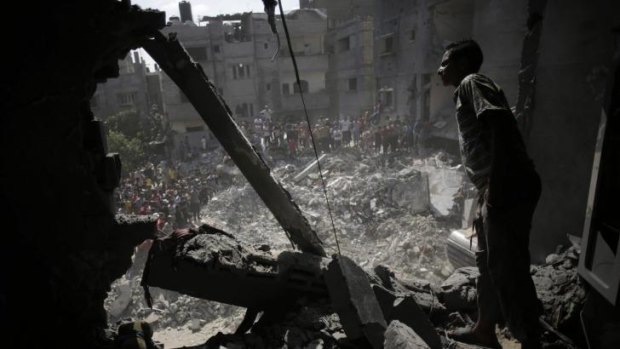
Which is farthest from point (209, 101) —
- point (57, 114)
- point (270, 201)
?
point (57, 114)

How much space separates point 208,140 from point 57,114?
76.4 ft

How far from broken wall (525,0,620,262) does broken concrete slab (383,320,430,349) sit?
3.08 metres

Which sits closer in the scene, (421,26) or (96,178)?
(96,178)

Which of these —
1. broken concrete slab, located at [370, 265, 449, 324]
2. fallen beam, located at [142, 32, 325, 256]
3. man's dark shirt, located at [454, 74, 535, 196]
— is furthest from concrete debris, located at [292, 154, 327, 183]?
man's dark shirt, located at [454, 74, 535, 196]

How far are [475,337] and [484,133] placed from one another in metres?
1.60

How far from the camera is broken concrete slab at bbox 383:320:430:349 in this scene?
2.38 m

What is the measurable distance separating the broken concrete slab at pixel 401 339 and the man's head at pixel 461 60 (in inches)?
70.0

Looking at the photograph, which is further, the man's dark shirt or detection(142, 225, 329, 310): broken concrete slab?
detection(142, 225, 329, 310): broken concrete slab

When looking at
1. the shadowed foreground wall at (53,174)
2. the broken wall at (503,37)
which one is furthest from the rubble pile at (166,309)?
the broken wall at (503,37)

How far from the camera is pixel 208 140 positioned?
82.7 ft

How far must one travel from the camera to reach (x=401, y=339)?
8.00 feet

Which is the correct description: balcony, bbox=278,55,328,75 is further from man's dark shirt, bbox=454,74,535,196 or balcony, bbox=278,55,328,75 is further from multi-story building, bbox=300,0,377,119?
man's dark shirt, bbox=454,74,535,196

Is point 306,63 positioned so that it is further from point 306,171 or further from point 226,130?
point 226,130

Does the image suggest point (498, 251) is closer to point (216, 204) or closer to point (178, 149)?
point (216, 204)
